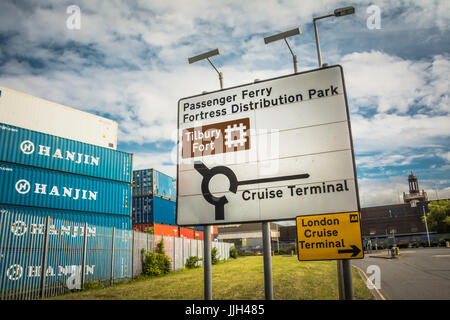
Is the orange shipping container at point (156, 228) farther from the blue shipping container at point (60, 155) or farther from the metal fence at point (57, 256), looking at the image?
the metal fence at point (57, 256)

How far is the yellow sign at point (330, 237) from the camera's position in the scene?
392 cm

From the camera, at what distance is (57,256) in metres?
13.2

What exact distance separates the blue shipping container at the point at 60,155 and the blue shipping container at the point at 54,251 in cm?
255

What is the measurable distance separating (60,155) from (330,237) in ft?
56.5

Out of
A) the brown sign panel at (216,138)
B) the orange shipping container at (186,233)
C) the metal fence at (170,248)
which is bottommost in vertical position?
the metal fence at (170,248)

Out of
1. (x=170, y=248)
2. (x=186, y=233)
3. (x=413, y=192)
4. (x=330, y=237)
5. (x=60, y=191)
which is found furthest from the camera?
(x=413, y=192)

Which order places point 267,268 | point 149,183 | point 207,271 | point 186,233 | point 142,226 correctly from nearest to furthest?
1. point 267,268
2. point 207,271
3. point 142,226
4. point 149,183
5. point 186,233

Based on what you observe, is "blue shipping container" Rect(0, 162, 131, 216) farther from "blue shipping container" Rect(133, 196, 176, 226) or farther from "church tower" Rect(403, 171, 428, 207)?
"church tower" Rect(403, 171, 428, 207)

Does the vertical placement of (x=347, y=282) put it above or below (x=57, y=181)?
below

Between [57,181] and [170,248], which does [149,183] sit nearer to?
[170,248]

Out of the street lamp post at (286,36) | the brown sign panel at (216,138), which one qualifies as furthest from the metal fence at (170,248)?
the street lamp post at (286,36)

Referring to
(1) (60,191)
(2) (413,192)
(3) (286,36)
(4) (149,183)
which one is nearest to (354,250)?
(3) (286,36)
